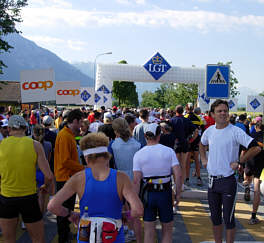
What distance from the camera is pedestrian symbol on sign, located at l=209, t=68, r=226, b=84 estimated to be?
26.5 feet

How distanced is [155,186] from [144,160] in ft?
1.06

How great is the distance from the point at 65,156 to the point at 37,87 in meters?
5.98

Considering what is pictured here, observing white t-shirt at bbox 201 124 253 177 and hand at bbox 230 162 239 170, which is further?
white t-shirt at bbox 201 124 253 177

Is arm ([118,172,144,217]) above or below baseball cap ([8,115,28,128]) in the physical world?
below

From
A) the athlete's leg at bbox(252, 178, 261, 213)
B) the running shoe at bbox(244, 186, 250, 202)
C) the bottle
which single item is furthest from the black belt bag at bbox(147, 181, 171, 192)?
the running shoe at bbox(244, 186, 250, 202)

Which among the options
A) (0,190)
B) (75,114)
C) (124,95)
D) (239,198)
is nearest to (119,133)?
(75,114)

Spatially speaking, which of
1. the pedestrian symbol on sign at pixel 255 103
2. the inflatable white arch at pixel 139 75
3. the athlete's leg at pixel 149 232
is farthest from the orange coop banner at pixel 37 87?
the inflatable white arch at pixel 139 75

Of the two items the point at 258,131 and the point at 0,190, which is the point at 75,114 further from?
the point at 258,131

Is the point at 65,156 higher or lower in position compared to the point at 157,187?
higher

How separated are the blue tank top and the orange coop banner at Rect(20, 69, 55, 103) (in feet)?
25.4

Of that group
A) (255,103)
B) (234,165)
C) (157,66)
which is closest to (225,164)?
(234,165)

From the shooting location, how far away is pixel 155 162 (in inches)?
165

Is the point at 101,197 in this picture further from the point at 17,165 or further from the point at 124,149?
the point at 124,149

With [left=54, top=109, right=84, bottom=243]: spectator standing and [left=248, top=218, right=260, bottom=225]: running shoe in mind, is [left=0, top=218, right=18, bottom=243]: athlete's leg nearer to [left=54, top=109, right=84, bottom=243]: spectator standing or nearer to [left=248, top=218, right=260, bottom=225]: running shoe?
[left=54, top=109, right=84, bottom=243]: spectator standing
